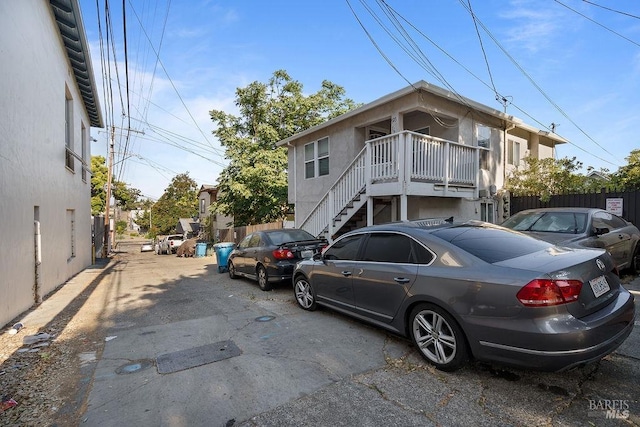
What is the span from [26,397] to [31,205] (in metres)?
→ 5.08

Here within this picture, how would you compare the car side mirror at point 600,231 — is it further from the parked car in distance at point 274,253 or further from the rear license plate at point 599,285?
the parked car in distance at point 274,253

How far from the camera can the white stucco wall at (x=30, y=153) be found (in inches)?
223

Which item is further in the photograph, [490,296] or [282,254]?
[282,254]

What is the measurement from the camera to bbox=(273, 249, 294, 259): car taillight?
25.2 feet

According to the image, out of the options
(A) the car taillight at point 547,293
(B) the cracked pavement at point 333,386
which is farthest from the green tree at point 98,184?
(A) the car taillight at point 547,293

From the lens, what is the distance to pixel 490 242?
3725 mm

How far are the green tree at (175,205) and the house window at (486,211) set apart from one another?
48.2 m

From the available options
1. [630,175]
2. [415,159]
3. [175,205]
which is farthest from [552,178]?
[175,205]

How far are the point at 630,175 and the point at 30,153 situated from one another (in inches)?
720

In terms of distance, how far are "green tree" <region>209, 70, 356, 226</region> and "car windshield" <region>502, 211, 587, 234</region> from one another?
14.7 meters

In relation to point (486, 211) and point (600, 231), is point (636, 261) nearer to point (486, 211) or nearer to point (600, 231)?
point (600, 231)

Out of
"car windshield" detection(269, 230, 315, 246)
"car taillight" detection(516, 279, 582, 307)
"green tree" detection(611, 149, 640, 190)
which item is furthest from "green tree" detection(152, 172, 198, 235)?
"car taillight" detection(516, 279, 582, 307)

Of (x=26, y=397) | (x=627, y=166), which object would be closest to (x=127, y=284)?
(x=26, y=397)

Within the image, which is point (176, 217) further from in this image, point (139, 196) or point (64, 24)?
point (64, 24)
